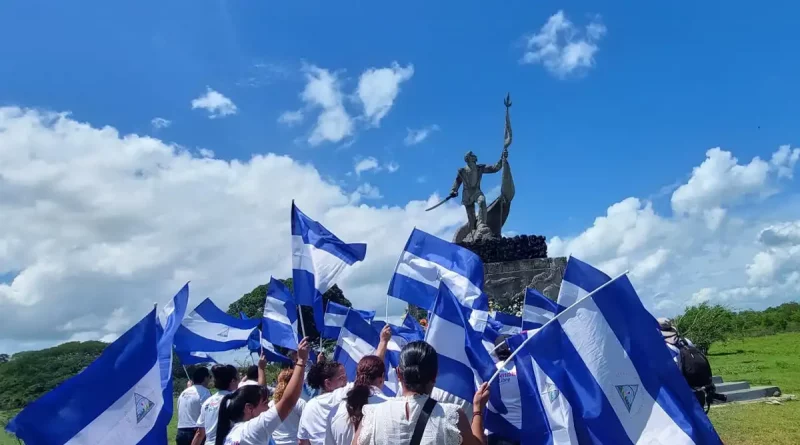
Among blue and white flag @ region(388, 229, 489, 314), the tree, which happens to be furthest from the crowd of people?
the tree

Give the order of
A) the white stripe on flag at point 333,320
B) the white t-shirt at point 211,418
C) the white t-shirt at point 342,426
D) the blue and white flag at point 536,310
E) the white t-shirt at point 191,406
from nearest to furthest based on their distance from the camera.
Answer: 1. the white t-shirt at point 342,426
2. the white t-shirt at point 211,418
3. the white t-shirt at point 191,406
4. the blue and white flag at point 536,310
5. the white stripe on flag at point 333,320

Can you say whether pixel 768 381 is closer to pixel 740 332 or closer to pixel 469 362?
pixel 469 362

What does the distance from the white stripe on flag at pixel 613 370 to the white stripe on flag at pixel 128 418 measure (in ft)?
10.5

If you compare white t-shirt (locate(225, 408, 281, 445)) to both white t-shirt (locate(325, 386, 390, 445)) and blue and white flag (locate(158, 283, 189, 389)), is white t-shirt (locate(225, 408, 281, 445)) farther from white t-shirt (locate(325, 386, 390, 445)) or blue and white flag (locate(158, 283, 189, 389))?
blue and white flag (locate(158, 283, 189, 389))

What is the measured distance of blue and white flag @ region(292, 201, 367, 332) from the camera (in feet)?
22.4

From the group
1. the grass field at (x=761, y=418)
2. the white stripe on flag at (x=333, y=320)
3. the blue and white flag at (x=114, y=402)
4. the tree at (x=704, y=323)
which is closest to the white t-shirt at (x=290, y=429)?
the blue and white flag at (x=114, y=402)

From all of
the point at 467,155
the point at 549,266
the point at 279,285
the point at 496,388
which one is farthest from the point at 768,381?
the point at 496,388

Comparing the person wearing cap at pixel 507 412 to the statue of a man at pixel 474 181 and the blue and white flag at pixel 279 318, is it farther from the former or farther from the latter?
the statue of a man at pixel 474 181

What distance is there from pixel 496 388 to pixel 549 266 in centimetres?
1624

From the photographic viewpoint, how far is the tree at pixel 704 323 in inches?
876

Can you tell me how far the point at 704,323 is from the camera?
920 inches

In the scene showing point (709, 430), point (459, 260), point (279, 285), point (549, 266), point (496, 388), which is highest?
point (549, 266)

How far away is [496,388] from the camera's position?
16.7 ft

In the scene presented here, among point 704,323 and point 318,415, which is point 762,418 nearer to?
point 318,415
